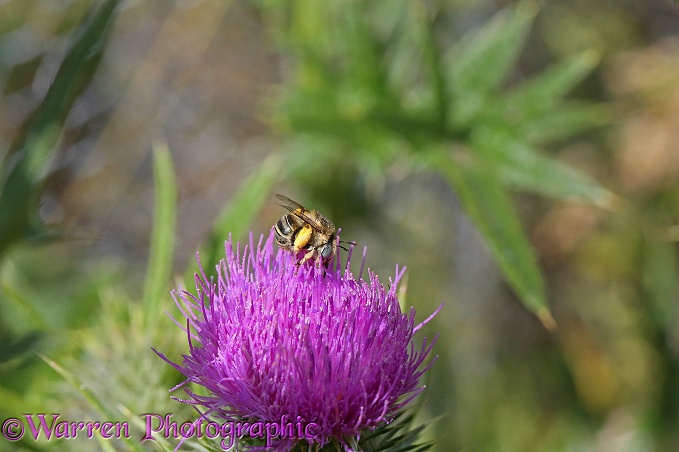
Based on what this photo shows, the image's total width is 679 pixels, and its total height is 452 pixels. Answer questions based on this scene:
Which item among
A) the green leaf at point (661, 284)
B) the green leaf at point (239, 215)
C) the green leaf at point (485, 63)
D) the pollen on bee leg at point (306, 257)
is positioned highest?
the green leaf at point (485, 63)

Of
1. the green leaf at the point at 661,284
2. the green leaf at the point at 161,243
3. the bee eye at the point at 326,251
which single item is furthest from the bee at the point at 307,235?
the green leaf at the point at 661,284

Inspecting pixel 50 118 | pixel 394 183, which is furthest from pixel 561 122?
pixel 50 118

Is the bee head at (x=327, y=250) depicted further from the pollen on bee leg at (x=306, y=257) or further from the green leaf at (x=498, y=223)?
the green leaf at (x=498, y=223)

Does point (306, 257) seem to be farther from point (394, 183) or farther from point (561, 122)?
point (394, 183)

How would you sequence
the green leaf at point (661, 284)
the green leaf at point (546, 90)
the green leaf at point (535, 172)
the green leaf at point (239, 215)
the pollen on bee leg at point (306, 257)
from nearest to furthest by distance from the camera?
the pollen on bee leg at point (306, 257) → the green leaf at point (239, 215) → the green leaf at point (535, 172) → the green leaf at point (546, 90) → the green leaf at point (661, 284)

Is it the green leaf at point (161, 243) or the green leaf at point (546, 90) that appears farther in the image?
the green leaf at point (546, 90)

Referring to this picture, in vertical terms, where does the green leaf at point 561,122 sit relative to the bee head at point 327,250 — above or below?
above
